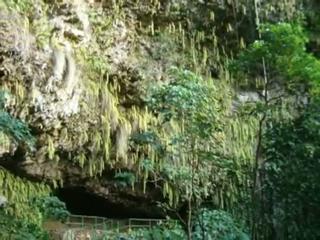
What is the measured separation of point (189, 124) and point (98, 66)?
222 centimetres

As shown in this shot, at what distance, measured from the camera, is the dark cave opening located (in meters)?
8.42

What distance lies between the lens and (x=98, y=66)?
7.64m

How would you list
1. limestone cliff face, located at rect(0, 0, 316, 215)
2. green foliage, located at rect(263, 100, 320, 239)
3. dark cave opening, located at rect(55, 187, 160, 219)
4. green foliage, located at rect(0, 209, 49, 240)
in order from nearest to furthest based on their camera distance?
1. green foliage, located at rect(263, 100, 320, 239)
2. green foliage, located at rect(0, 209, 49, 240)
3. limestone cliff face, located at rect(0, 0, 316, 215)
4. dark cave opening, located at rect(55, 187, 160, 219)

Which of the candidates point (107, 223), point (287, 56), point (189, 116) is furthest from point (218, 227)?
point (107, 223)

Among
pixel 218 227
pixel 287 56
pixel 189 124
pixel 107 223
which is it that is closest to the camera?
pixel 287 56

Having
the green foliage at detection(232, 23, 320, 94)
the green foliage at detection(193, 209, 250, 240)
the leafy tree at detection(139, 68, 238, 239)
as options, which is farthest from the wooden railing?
the green foliage at detection(232, 23, 320, 94)

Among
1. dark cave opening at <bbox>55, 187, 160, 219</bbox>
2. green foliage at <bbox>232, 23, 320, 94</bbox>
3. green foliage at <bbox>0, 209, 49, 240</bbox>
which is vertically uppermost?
green foliage at <bbox>232, 23, 320, 94</bbox>

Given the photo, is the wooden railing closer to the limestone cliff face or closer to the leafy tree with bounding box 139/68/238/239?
the limestone cliff face

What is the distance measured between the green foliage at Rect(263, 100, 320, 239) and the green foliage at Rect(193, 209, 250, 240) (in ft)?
1.33

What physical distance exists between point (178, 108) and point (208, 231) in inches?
54.1

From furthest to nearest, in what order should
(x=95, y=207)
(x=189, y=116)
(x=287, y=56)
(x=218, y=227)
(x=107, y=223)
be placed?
(x=95, y=207) → (x=107, y=223) → (x=218, y=227) → (x=189, y=116) → (x=287, y=56)

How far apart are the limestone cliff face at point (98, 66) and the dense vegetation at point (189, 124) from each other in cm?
2

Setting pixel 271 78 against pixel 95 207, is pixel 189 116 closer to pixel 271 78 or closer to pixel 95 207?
pixel 271 78

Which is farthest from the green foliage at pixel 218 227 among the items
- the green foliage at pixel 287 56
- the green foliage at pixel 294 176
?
the green foliage at pixel 287 56
